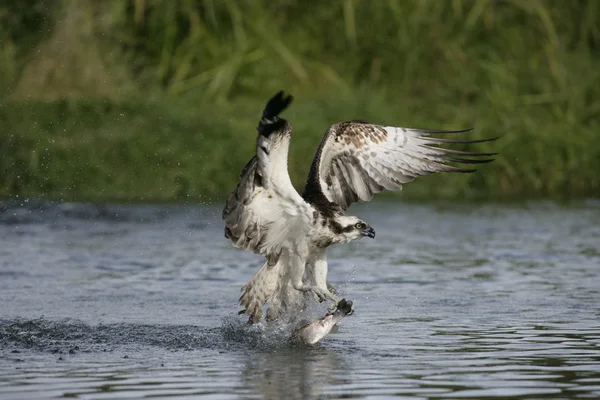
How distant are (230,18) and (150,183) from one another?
11.7ft

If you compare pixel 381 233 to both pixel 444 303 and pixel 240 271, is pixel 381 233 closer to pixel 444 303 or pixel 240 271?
pixel 240 271

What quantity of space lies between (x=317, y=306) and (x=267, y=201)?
1108 mm

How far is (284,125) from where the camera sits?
7.32 meters

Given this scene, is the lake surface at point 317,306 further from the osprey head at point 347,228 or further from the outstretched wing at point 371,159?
the outstretched wing at point 371,159

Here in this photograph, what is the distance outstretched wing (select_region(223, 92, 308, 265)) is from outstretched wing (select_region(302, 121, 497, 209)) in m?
0.86

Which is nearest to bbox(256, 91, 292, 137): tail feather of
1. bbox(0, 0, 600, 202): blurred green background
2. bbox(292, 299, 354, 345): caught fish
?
bbox(292, 299, 354, 345): caught fish

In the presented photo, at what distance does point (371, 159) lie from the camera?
920cm

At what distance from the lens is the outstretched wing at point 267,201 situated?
291 inches

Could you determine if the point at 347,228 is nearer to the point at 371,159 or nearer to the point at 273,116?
the point at 371,159

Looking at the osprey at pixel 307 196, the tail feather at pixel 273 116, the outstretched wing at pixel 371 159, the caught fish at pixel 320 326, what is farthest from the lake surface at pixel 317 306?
→ the tail feather at pixel 273 116

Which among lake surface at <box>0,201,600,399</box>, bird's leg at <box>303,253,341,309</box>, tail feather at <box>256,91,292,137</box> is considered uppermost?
tail feather at <box>256,91,292,137</box>

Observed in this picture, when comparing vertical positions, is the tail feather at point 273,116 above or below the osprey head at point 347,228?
above

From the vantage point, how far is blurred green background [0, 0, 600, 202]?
15523 millimetres

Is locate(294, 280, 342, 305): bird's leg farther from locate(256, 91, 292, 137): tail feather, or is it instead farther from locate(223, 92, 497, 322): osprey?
locate(256, 91, 292, 137): tail feather
